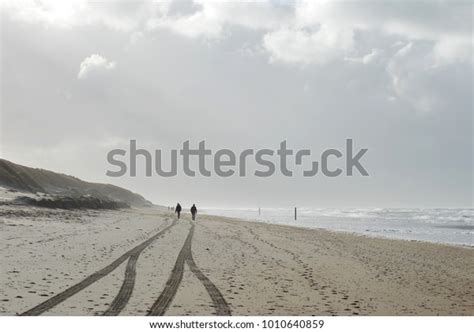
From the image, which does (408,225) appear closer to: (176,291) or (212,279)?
(212,279)

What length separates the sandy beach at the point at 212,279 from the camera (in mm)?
10453

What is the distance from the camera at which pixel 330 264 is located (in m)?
18.4

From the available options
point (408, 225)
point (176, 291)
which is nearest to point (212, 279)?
point (176, 291)

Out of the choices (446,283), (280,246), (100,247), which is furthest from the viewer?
(280,246)

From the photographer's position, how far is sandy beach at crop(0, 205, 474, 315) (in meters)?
10.5

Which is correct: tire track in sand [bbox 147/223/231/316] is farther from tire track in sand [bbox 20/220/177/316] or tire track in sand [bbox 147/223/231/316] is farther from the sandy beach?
tire track in sand [bbox 20/220/177/316]

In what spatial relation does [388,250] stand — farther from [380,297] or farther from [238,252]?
[380,297]

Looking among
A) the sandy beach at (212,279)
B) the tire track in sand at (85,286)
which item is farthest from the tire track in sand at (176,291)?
the tire track in sand at (85,286)

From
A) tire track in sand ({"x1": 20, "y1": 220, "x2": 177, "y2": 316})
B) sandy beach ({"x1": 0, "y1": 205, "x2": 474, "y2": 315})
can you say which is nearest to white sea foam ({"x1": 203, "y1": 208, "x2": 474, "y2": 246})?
sandy beach ({"x1": 0, "y1": 205, "x2": 474, "y2": 315})

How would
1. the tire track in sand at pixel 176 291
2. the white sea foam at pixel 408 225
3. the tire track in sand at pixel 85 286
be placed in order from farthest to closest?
the white sea foam at pixel 408 225, the tire track in sand at pixel 176 291, the tire track in sand at pixel 85 286

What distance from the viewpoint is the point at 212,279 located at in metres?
13.6

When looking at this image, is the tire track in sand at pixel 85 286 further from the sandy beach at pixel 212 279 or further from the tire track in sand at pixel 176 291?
the tire track in sand at pixel 176 291
